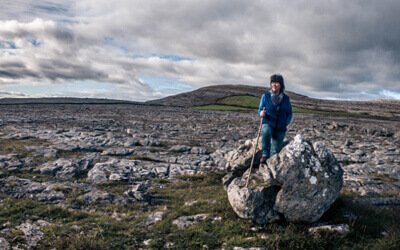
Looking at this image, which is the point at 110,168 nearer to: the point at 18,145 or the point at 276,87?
the point at 18,145

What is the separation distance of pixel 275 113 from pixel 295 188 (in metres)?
2.93

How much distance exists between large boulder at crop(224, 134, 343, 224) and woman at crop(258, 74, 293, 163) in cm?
102

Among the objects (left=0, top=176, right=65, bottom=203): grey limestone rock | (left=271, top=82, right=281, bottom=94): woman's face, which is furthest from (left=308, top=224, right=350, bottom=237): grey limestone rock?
(left=0, top=176, right=65, bottom=203): grey limestone rock

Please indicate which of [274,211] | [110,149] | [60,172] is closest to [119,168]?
[60,172]

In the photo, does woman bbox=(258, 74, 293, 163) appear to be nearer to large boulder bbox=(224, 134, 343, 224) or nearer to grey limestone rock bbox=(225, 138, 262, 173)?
large boulder bbox=(224, 134, 343, 224)

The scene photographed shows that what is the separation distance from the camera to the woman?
8094 millimetres

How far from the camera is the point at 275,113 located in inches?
321

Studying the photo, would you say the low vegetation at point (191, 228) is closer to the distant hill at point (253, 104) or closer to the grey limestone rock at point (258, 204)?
the grey limestone rock at point (258, 204)

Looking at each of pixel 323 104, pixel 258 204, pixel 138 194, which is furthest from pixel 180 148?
pixel 323 104

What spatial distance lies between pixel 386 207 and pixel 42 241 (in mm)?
13232

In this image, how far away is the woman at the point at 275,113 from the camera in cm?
809

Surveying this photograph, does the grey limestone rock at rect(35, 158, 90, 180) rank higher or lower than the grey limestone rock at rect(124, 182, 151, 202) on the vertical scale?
higher

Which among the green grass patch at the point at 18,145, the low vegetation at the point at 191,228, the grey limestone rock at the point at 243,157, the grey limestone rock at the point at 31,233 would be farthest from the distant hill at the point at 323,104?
the grey limestone rock at the point at 31,233

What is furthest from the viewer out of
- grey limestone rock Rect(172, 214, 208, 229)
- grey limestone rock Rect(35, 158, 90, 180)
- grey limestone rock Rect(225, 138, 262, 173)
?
grey limestone rock Rect(35, 158, 90, 180)
